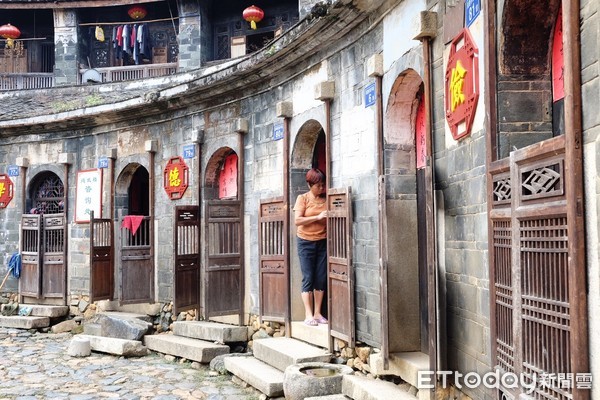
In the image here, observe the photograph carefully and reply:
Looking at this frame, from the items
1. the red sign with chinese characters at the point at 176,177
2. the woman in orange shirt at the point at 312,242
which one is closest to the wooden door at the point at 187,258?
the red sign with chinese characters at the point at 176,177

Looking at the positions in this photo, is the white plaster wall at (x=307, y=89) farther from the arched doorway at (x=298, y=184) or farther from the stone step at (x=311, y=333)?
the stone step at (x=311, y=333)

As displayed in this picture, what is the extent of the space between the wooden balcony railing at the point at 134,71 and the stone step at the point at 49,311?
8.45 meters

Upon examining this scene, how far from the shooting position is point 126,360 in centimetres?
967

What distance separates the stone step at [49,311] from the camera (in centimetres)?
1282

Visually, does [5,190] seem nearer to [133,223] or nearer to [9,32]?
[133,223]

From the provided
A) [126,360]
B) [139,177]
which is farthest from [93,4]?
[126,360]

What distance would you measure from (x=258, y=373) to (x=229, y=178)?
13.6 ft

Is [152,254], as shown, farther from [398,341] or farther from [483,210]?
[483,210]

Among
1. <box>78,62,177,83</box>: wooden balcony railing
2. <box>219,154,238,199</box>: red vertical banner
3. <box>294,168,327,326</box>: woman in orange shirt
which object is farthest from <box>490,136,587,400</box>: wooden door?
<box>78,62,177,83</box>: wooden balcony railing

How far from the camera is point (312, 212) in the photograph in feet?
27.0

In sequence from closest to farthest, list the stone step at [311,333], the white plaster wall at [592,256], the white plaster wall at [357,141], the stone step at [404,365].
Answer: the white plaster wall at [592,256]
the stone step at [404,365]
the white plaster wall at [357,141]
the stone step at [311,333]

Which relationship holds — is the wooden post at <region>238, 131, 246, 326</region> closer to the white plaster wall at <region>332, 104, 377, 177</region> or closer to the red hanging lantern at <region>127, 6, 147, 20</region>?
the white plaster wall at <region>332, 104, 377, 177</region>

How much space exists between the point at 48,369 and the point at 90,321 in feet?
9.71

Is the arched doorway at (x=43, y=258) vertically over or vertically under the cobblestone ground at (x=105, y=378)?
over
